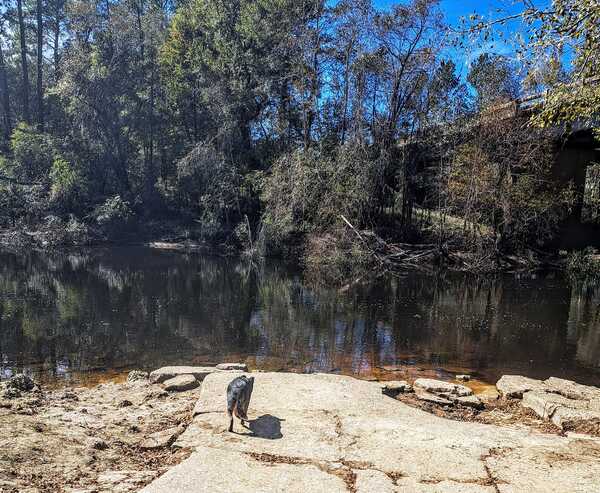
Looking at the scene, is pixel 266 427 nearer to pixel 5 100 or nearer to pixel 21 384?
pixel 21 384

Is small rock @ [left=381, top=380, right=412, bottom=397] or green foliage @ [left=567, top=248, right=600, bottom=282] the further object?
green foliage @ [left=567, top=248, right=600, bottom=282]

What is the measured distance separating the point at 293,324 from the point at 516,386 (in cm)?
598

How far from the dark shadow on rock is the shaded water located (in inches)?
148

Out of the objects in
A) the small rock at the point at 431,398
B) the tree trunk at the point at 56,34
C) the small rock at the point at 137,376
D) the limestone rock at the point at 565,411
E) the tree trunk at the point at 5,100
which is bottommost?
the small rock at the point at 137,376

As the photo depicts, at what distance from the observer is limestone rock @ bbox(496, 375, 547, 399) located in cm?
707

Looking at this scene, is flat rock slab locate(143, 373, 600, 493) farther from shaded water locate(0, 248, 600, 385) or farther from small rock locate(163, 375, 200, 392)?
shaded water locate(0, 248, 600, 385)

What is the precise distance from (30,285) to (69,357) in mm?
8412

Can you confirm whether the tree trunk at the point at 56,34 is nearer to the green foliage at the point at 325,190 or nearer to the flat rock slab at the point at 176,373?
the green foliage at the point at 325,190

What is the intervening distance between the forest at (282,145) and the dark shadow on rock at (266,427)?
14.2 metres

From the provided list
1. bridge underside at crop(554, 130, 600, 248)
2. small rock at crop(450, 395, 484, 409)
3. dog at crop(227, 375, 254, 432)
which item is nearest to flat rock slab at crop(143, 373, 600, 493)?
dog at crop(227, 375, 254, 432)

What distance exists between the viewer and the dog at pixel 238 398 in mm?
4812

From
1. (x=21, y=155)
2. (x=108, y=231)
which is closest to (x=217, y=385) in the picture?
(x=108, y=231)

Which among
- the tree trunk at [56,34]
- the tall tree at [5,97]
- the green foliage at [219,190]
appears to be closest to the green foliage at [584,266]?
the green foliage at [219,190]

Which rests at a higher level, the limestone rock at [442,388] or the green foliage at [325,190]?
the green foliage at [325,190]
